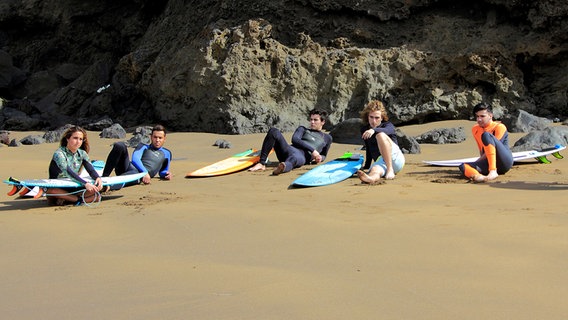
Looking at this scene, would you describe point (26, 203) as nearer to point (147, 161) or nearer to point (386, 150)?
point (147, 161)

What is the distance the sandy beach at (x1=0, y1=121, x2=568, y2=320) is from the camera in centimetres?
218

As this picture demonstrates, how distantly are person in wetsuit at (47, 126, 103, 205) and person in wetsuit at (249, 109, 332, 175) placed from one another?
7.17ft

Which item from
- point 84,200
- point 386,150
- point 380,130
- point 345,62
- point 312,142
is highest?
point 345,62

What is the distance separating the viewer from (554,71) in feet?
35.0

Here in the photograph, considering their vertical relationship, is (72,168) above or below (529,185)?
above

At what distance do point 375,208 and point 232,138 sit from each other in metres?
6.30

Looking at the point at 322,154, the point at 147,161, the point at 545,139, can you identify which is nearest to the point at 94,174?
the point at 147,161

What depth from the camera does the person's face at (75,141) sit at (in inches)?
205

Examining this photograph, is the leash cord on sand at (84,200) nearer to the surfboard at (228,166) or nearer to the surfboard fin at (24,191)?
the surfboard fin at (24,191)

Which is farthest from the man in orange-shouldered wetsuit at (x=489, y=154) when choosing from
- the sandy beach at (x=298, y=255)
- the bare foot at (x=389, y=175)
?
the bare foot at (x=389, y=175)

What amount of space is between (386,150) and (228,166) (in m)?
2.03

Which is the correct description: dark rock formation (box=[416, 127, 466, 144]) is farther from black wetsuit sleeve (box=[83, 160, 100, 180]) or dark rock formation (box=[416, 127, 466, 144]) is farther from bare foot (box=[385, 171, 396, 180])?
black wetsuit sleeve (box=[83, 160, 100, 180])

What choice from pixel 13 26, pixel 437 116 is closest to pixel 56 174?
pixel 437 116

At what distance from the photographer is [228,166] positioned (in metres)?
7.12
